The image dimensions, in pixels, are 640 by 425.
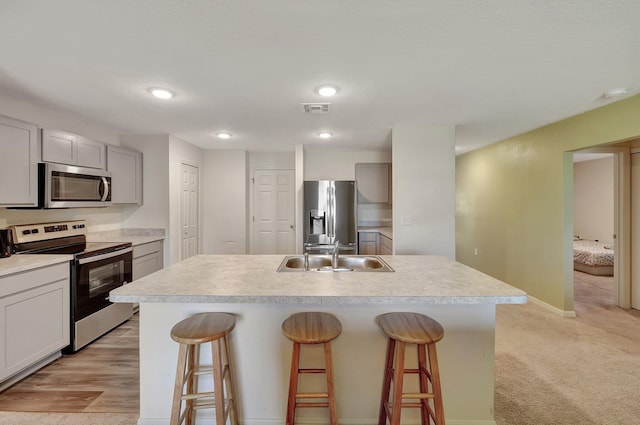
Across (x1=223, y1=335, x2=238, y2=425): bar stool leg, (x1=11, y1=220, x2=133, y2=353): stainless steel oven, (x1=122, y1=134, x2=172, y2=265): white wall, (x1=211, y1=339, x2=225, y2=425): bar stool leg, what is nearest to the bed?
(x1=223, y1=335, x2=238, y2=425): bar stool leg

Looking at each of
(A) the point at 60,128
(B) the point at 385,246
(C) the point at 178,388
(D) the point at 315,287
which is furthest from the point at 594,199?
(A) the point at 60,128

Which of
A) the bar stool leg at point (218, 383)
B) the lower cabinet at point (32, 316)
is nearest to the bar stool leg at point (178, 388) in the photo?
the bar stool leg at point (218, 383)

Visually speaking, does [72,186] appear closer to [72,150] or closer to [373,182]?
[72,150]

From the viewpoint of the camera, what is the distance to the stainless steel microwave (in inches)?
102

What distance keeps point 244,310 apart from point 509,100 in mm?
2807

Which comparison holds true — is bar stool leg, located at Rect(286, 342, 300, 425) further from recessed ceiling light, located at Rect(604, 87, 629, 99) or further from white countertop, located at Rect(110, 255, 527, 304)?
recessed ceiling light, located at Rect(604, 87, 629, 99)

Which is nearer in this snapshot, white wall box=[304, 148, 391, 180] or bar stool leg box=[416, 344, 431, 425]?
bar stool leg box=[416, 344, 431, 425]

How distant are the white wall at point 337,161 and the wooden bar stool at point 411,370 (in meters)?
3.63

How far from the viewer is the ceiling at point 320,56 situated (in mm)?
1437

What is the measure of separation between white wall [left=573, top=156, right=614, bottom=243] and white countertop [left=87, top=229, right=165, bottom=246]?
8.07m

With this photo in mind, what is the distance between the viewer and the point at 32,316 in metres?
2.17

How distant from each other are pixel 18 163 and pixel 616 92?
16.2 feet

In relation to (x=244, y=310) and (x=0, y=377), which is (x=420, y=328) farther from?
(x=0, y=377)

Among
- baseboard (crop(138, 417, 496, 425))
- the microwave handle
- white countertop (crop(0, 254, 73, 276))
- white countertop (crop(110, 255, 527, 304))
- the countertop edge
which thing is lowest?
baseboard (crop(138, 417, 496, 425))
